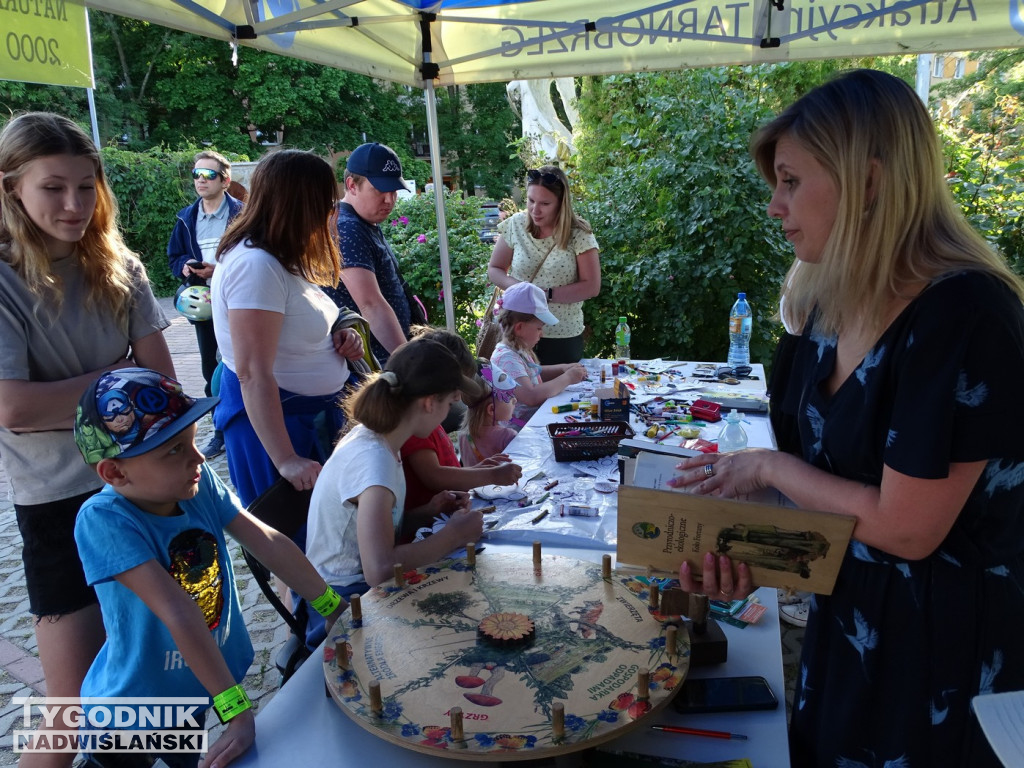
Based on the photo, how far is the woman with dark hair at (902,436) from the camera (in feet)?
3.34

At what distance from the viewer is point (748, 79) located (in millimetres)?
6699

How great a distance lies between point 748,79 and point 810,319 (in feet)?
20.3

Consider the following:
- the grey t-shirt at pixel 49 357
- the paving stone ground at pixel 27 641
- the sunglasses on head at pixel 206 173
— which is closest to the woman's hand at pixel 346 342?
the grey t-shirt at pixel 49 357

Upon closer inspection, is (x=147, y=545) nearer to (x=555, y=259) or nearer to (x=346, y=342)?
(x=346, y=342)

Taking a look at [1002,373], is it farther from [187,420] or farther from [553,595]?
[187,420]

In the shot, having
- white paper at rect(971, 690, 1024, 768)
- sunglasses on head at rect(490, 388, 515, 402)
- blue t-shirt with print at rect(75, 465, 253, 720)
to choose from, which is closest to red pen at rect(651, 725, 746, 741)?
white paper at rect(971, 690, 1024, 768)

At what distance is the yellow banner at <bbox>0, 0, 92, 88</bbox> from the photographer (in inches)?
99.8

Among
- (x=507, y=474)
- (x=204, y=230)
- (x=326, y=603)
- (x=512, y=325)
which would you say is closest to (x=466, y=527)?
(x=326, y=603)

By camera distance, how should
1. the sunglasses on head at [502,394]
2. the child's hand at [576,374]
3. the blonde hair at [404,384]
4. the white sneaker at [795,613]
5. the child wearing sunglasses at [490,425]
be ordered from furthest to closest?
the child's hand at [576,374] < the sunglasses on head at [502,394] < the child wearing sunglasses at [490,425] < the white sneaker at [795,613] < the blonde hair at [404,384]

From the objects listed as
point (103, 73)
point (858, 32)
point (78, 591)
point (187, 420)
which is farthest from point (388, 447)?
point (103, 73)

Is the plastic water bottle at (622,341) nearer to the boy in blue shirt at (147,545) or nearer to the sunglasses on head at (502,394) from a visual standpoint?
the sunglasses on head at (502,394)

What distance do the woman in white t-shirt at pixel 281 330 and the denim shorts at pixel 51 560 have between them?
1.97 ft

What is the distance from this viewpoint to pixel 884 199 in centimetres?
110

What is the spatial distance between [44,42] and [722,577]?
301cm
